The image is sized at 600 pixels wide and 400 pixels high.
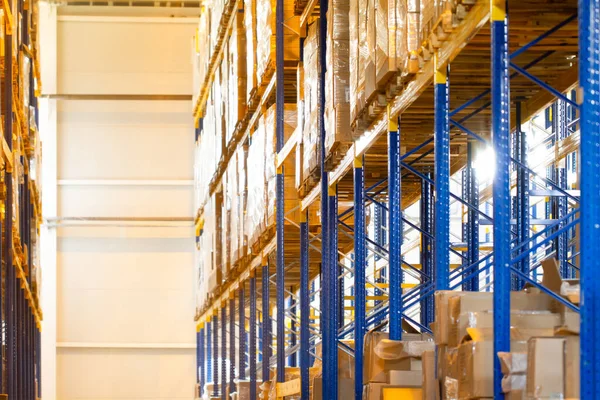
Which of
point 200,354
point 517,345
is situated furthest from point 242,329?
point 517,345

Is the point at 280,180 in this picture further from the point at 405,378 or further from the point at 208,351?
the point at 208,351

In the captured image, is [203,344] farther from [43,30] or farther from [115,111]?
[43,30]

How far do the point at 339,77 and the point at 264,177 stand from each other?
4.34 metres

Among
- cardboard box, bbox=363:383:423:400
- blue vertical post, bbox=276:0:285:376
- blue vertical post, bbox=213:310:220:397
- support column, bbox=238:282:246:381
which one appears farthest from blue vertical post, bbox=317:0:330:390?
blue vertical post, bbox=213:310:220:397

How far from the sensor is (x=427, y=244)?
1284 cm

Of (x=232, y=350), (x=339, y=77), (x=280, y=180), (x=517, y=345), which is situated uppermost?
(x=339, y=77)

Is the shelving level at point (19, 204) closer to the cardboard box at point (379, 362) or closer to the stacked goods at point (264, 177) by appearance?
the stacked goods at point (264, 177)

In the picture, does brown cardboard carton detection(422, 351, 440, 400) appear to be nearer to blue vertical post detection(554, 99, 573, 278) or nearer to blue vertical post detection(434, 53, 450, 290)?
blue vertical post detection(434, 53, 450, 290)

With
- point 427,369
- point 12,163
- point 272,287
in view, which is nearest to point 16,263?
point 12,163

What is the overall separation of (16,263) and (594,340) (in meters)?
13.0

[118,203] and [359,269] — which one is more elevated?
[118,203]

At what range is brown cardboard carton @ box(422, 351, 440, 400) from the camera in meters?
6.68

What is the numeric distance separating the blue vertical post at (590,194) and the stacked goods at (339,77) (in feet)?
17.0

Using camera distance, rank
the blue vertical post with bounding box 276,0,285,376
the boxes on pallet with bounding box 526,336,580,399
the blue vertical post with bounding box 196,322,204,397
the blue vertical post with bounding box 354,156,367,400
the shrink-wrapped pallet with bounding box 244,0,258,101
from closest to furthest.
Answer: the boxes on pallet with bounding box 526,336,580,399, the blue vertical post with bounding box 354,156,367,400, the blue vertical post with bounding box 276,0,285,376, the shrink-wrapped pallet with bounding box 244,0,258,101, the blue vertical post with bounding box 196,322,204,397
